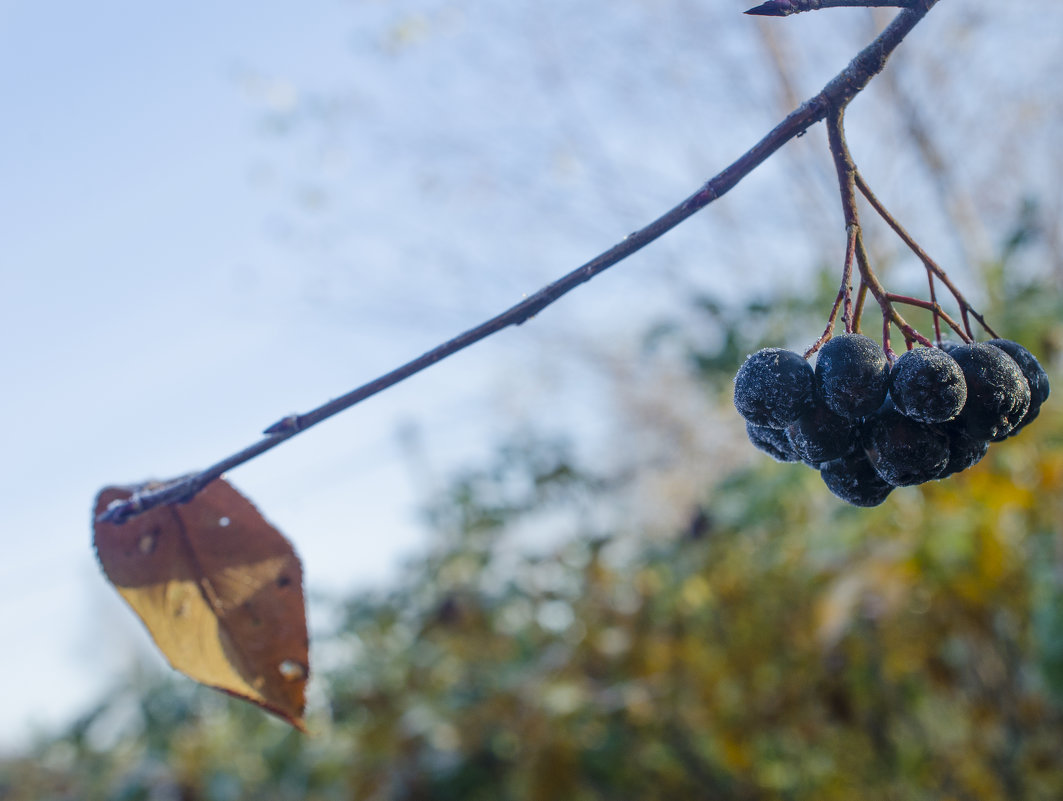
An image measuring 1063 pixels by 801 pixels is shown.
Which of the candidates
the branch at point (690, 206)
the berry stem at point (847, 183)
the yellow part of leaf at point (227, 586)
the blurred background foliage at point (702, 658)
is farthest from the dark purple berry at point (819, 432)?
the blurred background foliage at point (702, 658)

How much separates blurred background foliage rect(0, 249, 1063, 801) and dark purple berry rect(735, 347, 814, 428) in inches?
58.4

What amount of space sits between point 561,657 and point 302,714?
2.15m

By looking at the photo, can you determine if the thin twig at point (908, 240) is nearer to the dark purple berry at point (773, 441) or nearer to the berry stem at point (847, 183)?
the berry stem at point (847, 183)

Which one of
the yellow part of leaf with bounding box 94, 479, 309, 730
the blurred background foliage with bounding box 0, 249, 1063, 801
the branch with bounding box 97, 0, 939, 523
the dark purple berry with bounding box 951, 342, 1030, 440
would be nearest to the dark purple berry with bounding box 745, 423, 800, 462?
the dark purple berry with bounding box 951, 342, 1030, 440

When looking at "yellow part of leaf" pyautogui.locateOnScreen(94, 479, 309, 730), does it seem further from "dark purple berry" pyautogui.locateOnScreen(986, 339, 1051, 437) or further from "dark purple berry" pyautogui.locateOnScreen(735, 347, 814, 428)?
"dark purple berry" pyautogui.locateOnScreen(986, 339, 1051, 437)

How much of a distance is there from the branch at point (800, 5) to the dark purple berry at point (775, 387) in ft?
0.88

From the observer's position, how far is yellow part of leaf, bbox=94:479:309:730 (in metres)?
0.83

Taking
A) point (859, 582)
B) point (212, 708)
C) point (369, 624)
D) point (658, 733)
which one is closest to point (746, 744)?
point (658, 733)

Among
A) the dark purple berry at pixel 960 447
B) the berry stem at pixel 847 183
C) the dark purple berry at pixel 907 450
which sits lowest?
the dark purple berry at pixel 960 447

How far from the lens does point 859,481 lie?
750 mm

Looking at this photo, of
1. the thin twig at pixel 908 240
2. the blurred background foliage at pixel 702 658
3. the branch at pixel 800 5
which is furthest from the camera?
the blurred background foliage at pixel 702 658

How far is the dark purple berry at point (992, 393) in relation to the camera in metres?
0.68

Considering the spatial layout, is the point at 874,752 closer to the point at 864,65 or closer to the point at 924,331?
the point at 924,331

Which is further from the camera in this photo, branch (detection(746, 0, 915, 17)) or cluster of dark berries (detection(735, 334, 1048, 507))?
cluster of dark berries (detection(735, 334, 1048, 507))
